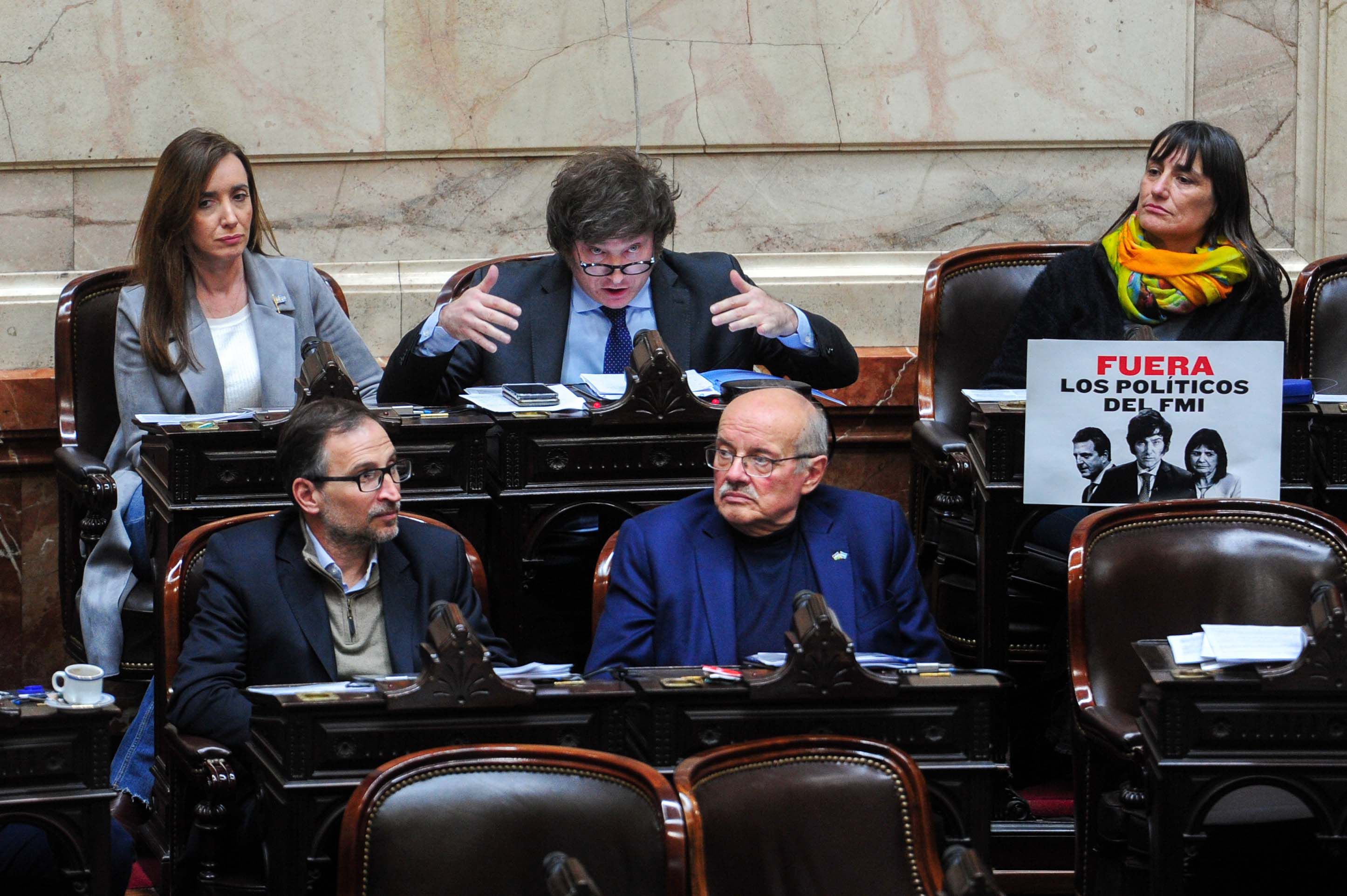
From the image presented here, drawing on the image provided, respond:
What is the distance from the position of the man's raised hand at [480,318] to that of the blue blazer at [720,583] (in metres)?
0.62

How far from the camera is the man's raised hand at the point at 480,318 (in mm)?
4102

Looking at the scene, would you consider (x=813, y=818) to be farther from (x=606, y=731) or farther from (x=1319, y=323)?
(x=1319, y=323)

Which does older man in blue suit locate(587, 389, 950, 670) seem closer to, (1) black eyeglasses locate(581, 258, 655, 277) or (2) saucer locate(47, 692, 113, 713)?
(1) black eyeglasses locate(581, 258, 655, 277)

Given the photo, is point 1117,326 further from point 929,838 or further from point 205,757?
point 205,757

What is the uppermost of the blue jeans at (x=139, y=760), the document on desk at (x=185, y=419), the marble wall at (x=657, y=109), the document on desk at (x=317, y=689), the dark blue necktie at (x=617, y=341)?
the marble wall at (x=657, y=109)

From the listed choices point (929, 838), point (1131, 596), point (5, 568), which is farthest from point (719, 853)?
point (5, 568)

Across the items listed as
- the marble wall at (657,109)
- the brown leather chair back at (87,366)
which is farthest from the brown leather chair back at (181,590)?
the marble wall at (657,109)

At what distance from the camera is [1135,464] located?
3834 mm

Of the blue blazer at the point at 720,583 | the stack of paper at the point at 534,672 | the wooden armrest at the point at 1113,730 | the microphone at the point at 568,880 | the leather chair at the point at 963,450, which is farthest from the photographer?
the leather chair at the point at 963,450

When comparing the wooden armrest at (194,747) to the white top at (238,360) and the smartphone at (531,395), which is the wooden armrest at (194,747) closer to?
the smartphone at (531,395)

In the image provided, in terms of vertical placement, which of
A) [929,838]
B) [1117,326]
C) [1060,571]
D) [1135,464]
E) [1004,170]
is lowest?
[929,838]

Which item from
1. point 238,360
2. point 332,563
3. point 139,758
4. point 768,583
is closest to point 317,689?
point 332,563

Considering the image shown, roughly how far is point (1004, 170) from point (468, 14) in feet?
5.45

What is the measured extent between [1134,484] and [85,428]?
2.44 metres
